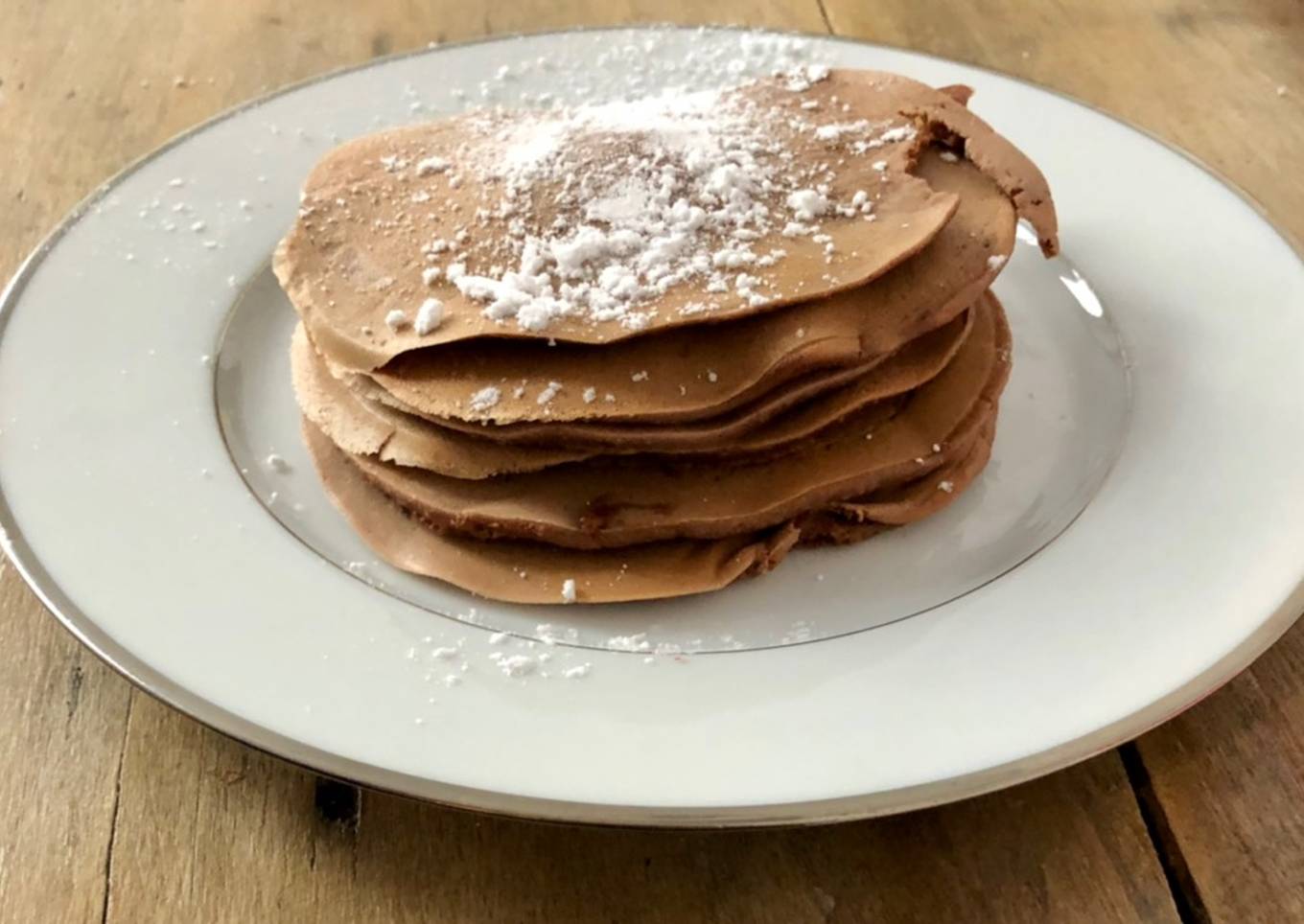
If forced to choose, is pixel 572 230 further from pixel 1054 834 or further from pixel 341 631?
pixel 1054 834

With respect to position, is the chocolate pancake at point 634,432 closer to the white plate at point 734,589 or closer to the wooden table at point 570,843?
the white plate at point 734,589

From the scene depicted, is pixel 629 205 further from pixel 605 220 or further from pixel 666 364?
pixel 666 364

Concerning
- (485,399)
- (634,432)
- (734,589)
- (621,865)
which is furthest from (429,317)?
(621,865)

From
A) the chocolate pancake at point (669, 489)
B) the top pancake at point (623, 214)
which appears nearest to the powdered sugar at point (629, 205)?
the top pancake at point (623, 214)

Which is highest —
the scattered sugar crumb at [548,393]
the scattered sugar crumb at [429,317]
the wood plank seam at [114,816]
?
the scattered sugar crumb at [429,317]

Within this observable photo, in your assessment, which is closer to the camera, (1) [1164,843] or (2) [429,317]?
(1) [1164,843]
